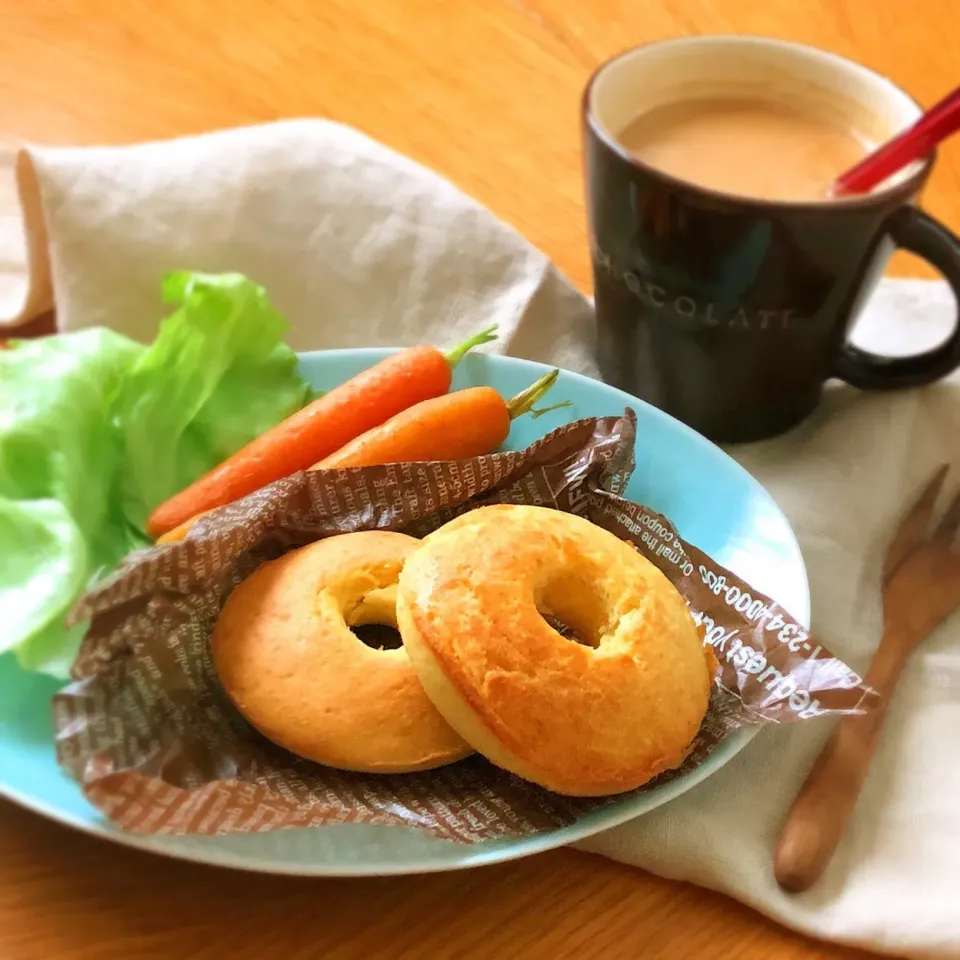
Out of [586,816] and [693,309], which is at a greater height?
[693,309]

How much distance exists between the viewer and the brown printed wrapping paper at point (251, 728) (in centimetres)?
Answer: 52

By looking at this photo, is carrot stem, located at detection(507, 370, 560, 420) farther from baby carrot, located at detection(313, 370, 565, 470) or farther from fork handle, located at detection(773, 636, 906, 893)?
fork handle, located at detection(773, 636, 906, 893)

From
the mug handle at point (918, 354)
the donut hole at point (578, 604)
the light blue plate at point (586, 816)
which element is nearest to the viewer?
the light blue plate at point (586, 816)

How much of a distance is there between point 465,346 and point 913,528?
0.37 meters

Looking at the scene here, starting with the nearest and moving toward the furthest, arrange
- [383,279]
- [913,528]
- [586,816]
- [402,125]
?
1. [586,816]
2. [913,528]
3. [383,279]
4. [402,125]

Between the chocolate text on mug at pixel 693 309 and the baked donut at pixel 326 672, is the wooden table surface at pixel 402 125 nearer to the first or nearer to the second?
the baked donut at pixel 326 672

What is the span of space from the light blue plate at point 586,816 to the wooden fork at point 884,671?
61mm

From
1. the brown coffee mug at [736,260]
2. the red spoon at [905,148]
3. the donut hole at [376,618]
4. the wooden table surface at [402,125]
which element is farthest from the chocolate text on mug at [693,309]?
the donut hole at [376,618]

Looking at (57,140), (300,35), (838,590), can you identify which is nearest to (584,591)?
(838,590)

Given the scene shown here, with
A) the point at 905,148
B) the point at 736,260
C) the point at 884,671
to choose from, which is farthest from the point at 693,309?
the point at 884,671

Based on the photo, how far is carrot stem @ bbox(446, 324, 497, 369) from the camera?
836 millimetres

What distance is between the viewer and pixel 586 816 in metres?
0.54

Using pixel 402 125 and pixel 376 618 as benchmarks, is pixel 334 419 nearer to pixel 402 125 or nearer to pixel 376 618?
pixel 376 618

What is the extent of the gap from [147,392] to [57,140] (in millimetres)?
377
